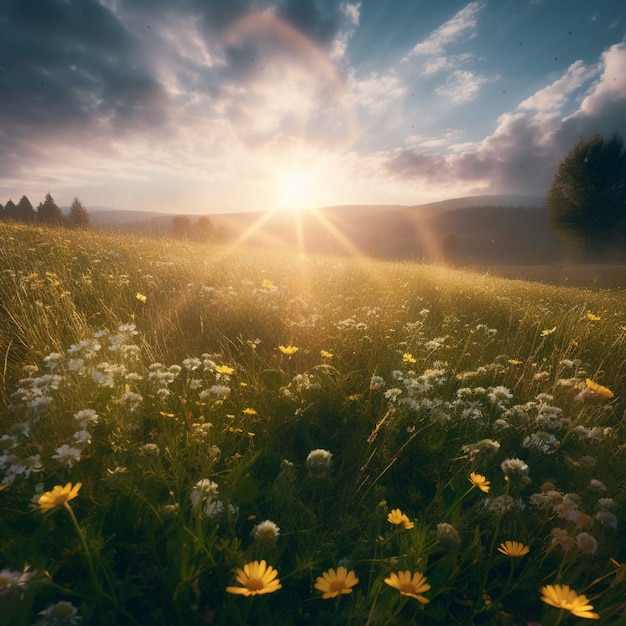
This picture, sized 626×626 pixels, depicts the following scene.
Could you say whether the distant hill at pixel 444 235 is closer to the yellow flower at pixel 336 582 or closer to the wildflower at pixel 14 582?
the yellow flower at pixel 336 582

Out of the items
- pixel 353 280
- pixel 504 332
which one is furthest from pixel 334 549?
pixel 353 280

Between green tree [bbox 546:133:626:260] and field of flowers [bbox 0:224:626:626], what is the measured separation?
138ft

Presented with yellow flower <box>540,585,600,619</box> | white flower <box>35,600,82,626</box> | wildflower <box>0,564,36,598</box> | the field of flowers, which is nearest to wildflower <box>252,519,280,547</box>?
the field of flowers

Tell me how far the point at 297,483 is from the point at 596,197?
46.5 metres

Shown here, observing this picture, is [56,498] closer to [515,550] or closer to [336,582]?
[336,582]

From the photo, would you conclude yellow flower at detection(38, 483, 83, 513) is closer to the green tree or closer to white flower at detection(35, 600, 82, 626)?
white flower at detection(35, 600, 82, 626)

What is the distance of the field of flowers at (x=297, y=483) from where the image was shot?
1.24m

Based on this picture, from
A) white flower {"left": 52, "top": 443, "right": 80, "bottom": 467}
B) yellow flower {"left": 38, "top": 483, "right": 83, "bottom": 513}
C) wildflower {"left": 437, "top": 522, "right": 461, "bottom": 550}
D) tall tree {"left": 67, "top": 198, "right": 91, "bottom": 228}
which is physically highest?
tall tree {"left": 67, "top": 198, "right": 91, "bottom": 228}

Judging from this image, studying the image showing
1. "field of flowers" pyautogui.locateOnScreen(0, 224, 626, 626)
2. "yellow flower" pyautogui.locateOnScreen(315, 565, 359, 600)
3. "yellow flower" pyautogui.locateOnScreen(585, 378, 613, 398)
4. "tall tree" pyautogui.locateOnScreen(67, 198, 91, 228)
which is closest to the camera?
"yellow flower" pyautogui.locateOnScreen(315, 565, 359, 600)

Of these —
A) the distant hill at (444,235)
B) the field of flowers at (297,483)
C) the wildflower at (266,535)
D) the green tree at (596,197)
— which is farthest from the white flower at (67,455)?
the distant hill at (444,235)

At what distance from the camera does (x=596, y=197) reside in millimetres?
36000

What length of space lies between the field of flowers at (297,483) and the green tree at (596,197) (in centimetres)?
4217

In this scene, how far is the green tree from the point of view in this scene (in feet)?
118

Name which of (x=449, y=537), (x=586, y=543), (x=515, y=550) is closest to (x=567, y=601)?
(x=515, y=550)
